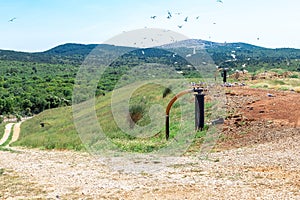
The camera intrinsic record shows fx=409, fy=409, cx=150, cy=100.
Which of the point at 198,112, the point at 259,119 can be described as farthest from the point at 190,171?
the point at 259,119

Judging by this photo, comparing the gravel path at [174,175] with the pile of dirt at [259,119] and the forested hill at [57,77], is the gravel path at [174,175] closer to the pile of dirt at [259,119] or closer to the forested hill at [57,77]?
the pile of dirt at [259,119]

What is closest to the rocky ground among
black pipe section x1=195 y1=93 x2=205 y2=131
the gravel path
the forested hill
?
the gravel path

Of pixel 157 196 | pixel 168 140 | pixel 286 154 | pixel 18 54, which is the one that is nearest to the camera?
pixel 157 196

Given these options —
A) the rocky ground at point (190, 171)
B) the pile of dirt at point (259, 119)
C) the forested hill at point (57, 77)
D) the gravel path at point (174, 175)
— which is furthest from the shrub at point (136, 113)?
the forested hill at point (57, 77)

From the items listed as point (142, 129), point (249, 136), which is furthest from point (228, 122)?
point (142, 129)

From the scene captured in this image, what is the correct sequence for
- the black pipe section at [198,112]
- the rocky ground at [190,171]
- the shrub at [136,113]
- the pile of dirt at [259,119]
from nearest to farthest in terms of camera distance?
A: the rocky ground at [190,171] → the pile of dirt at [259,119] → the black pipe section at [198,112] → the shrub at [136,113]

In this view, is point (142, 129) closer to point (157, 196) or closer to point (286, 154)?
point (286, 154)

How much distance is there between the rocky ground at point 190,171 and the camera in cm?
716

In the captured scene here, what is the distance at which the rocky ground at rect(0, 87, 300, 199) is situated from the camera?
23.5 feet

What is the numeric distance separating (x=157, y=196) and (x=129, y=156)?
12.9 ft

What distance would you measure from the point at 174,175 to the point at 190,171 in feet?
1.41

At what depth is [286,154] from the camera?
30.2 ft

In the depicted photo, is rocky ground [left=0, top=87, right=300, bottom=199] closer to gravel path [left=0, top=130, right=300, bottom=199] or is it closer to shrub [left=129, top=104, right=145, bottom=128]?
gravel path [left=0, top=130, right=300, bottom=199]

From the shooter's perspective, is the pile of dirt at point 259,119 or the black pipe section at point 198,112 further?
the black pipe section at point 198,112
